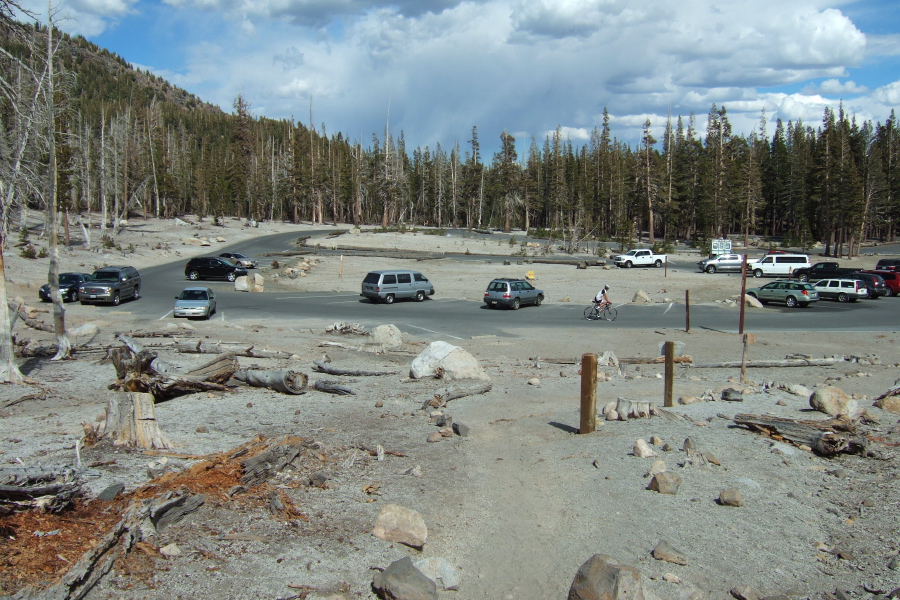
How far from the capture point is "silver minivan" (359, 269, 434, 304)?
3566 centimetres

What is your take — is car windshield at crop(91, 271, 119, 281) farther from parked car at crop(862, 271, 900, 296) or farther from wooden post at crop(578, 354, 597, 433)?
parked car at crop(862, 271, 900, 296)

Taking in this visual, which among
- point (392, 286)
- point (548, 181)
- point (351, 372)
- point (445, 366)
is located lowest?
point (351, 372)

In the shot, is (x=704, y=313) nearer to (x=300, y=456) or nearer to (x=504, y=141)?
(x=300, y=456)

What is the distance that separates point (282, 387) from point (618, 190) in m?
101

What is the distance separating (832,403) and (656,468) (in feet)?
14.1

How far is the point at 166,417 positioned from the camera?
440 inches

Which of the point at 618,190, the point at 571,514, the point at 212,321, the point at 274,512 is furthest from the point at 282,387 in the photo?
the point at 618,190

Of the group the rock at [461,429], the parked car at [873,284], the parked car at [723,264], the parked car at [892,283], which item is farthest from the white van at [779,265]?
the rock at [461,429]

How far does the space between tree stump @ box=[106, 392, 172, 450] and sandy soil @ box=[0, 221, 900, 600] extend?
23cm

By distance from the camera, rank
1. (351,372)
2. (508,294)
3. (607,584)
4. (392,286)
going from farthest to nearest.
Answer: (392,286) < (508,294) < (351,372) < (607,584)

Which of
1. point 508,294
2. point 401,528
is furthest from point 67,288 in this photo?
point 401,528

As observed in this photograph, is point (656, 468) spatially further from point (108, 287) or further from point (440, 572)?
point (108, 287)

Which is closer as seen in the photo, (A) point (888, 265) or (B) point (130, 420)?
(B) point (130, 420)

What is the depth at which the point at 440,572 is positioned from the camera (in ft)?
20.1
